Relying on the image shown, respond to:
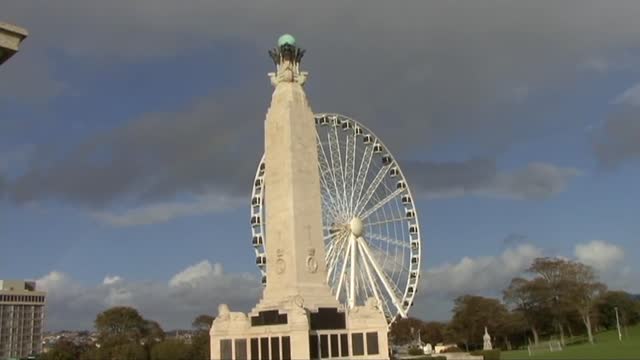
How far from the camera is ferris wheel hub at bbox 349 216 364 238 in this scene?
191 feet

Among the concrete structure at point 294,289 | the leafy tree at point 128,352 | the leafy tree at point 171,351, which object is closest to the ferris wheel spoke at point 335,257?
the concrete structure at point 294,289

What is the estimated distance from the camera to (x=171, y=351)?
86.1m

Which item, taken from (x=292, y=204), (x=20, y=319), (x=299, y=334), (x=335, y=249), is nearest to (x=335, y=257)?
(x=335, y=249)

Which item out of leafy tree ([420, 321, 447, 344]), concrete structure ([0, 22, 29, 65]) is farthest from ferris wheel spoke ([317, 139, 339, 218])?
leafy tree ([420, 321, 447, 344])

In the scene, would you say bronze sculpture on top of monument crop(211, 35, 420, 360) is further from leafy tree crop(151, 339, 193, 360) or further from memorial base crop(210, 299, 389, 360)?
leafy tree crop(151, 339, 193, 360)

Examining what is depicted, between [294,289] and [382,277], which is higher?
[382,277]

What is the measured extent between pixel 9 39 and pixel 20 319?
18153 centimetres

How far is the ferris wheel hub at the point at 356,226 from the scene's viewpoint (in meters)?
58.2

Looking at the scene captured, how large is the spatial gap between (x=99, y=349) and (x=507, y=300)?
63932 millimetres

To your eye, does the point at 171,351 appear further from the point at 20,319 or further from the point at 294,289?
the point at 20,319

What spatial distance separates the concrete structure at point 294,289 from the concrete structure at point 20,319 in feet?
460

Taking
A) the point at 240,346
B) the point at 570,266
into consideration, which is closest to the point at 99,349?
the point at 240,346

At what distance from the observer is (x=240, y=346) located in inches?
1649

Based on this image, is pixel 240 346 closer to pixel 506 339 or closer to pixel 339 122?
pixel 339 122
